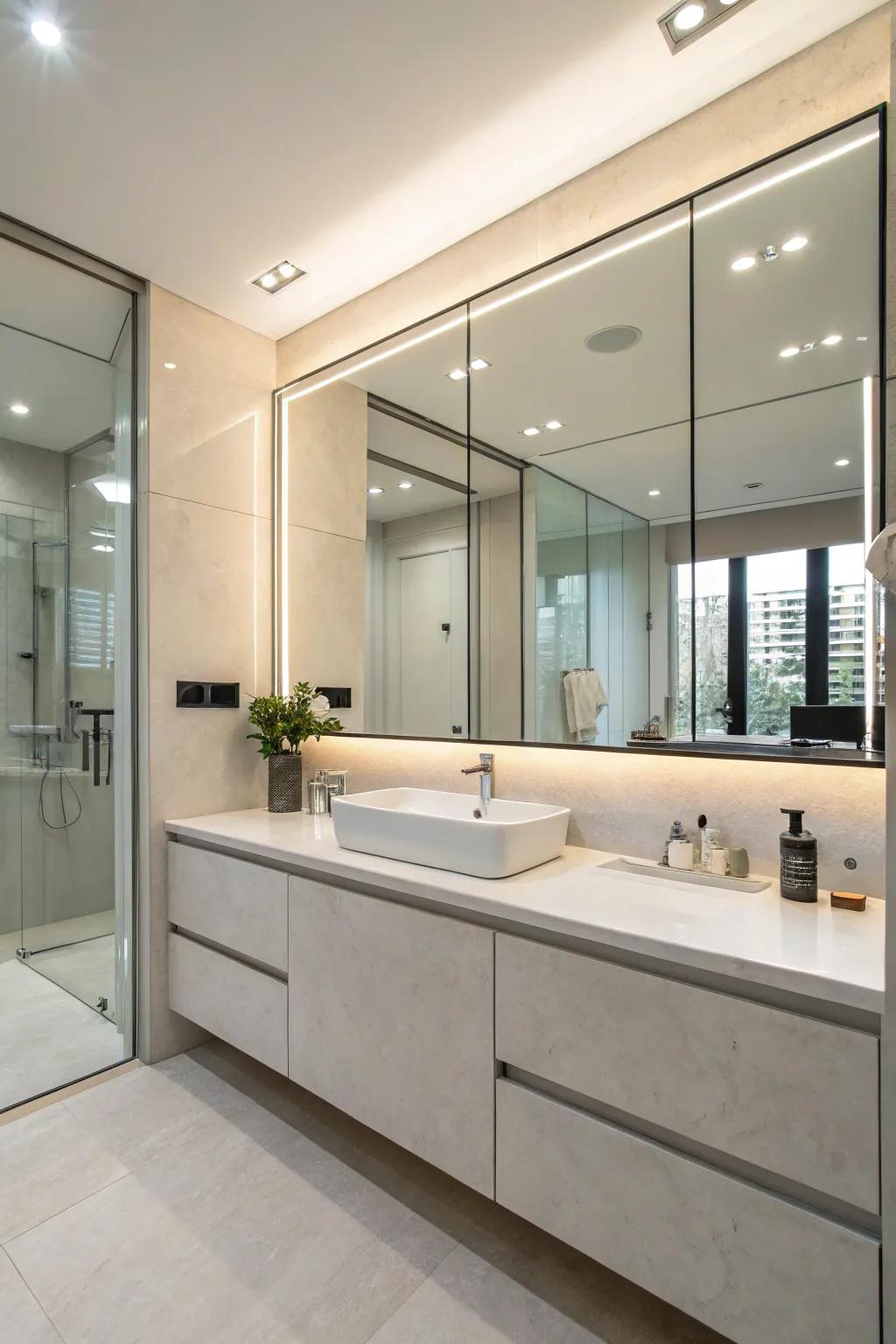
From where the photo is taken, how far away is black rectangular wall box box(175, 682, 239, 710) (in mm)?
2555

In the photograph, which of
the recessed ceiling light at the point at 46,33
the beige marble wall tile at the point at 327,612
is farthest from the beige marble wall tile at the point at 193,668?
the recessed ceiling light at the point at 46,33

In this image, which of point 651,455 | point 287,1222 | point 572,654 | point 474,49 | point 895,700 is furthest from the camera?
point 572,654

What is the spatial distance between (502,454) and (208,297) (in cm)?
130

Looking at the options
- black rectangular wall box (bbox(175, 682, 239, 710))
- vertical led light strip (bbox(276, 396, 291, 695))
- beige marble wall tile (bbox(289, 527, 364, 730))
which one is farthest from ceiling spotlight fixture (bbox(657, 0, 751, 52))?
black rectangular wall box (bbox(175, 682, 239, 710))

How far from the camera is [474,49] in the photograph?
1.60 m

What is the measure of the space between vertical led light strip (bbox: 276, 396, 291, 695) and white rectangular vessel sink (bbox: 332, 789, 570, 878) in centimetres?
96

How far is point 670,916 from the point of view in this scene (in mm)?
1421

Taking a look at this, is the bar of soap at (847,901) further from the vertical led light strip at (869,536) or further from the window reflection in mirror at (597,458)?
the window reflection in mirror at (597,458)

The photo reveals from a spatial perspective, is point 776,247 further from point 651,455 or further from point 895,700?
point 895,700

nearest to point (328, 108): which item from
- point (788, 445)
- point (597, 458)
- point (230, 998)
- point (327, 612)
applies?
point (597, 458)

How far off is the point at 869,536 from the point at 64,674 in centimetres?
291

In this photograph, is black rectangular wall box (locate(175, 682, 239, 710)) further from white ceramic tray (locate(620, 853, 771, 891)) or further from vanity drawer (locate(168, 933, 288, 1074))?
white ceramic tray (locate(620, 853, 771, 891))

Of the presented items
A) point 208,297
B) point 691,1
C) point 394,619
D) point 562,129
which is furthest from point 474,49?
point 394,619

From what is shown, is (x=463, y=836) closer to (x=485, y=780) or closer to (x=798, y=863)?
(x=485, y=780)
